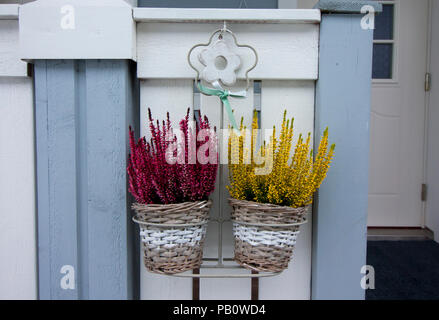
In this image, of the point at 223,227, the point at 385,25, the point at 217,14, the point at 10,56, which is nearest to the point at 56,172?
the point at 10,56

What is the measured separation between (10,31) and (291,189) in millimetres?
813

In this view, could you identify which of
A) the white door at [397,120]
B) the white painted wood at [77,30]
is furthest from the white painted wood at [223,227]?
the white door at [397,120]

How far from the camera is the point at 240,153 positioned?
809mm

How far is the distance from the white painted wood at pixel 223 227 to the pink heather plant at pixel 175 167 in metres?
0.13

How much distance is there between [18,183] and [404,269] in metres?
2.15

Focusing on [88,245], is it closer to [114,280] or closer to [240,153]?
[114,280]

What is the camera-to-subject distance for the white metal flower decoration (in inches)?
33.2

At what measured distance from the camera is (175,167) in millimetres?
776

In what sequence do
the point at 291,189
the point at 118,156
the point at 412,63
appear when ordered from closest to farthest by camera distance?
the point at 291,189, the point at 118,156, the point at 412,63

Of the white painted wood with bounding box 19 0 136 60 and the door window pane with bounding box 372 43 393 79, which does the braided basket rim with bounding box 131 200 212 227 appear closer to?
the white painted wood with bounding box 19 0 136 60

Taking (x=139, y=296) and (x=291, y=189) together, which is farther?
(x=139, y=296)

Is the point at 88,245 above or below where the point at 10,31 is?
below
